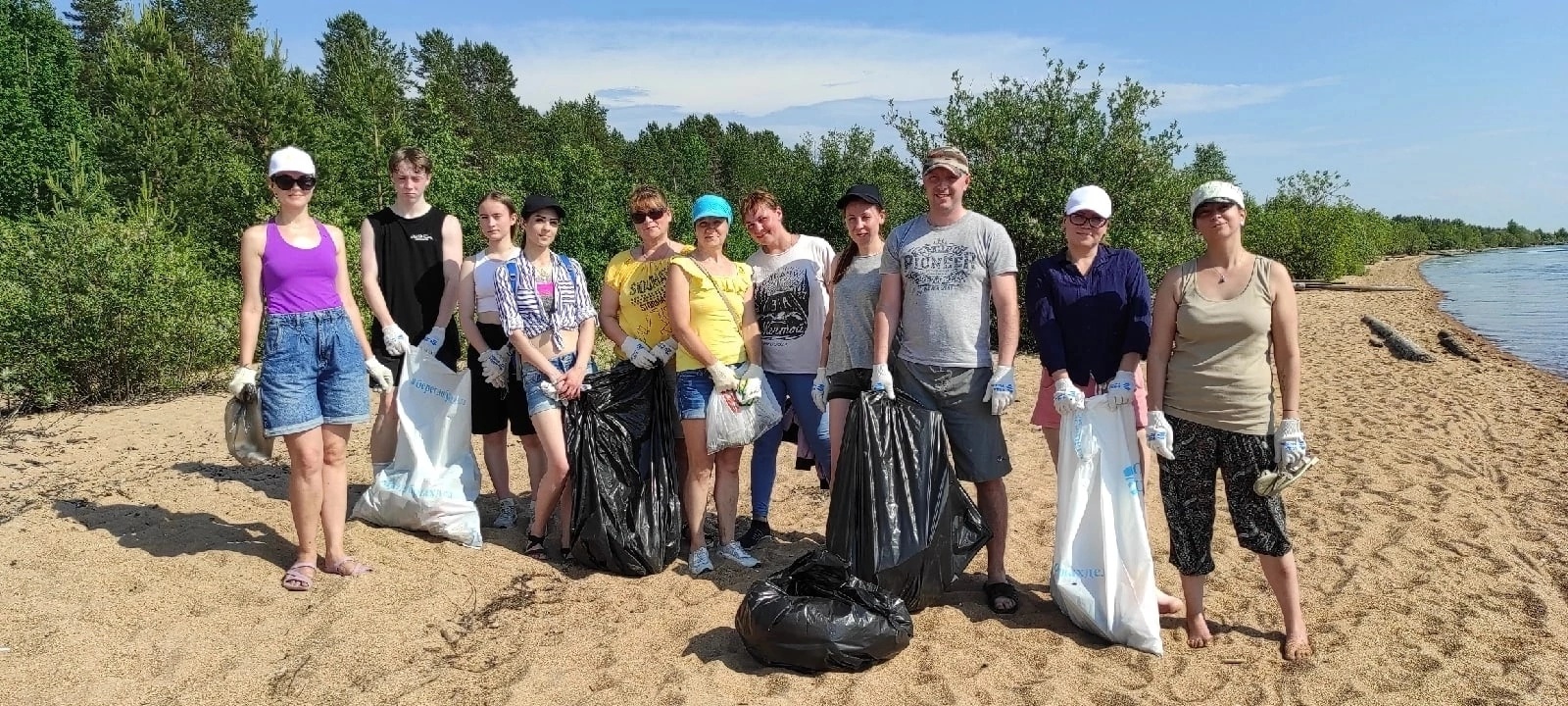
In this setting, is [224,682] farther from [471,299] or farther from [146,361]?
[146,361]

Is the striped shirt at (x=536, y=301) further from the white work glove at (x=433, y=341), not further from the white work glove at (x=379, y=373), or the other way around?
the white work glove at (x=379, y=373)

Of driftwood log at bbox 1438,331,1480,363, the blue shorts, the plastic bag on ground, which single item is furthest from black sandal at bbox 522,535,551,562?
driftwood log at bbox 1438,331,1480,363

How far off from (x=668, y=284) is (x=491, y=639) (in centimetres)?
155

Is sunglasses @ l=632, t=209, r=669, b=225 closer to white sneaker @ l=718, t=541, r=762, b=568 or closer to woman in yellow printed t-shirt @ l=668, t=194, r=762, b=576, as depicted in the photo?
woman in yellow printed t-shirt @ l=668, t=194, r=762, b=576

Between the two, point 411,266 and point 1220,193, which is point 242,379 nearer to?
point 411,266

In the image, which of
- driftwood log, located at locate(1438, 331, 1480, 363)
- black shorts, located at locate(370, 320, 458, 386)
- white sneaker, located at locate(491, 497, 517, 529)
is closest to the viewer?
black shorts, located at locate(370, 320, 458, 386)

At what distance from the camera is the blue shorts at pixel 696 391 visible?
3863mm

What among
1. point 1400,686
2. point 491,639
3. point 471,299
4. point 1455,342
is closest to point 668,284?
point 471,299

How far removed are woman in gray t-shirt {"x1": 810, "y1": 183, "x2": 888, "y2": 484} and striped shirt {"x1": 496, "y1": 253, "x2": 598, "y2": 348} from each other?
3.84 feet

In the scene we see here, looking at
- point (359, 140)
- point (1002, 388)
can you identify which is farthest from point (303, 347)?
point (359, 140)

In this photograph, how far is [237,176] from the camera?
52.9ft

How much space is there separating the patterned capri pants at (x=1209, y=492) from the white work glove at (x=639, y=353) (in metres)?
2.14

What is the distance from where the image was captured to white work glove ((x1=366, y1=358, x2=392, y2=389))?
12.7 feet

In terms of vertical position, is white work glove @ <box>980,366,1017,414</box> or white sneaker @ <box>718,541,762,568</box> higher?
white work glove @ <box>980,366,1017,414</box>
